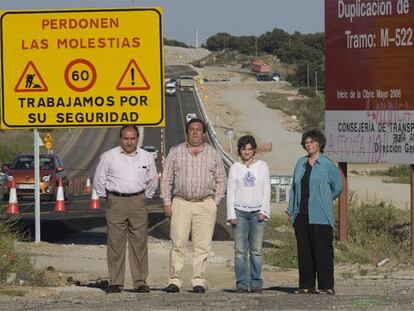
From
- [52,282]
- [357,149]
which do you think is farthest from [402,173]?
[52,282]

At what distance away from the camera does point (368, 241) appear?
1698 centimetres

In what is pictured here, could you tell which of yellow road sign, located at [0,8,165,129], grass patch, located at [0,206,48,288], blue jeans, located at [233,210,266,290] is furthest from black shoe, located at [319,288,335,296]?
yellow road sign, located at [0,8,165,129]

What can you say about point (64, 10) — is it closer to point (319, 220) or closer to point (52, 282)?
point (52, 282)

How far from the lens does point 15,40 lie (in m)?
17.4

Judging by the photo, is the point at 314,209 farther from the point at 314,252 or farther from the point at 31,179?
the point at 31,179

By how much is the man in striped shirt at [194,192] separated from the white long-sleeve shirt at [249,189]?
0.13m

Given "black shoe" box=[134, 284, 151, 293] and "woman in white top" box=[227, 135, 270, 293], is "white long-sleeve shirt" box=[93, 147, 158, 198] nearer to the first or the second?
"woman in white top" box=[227, 135, 270, 293]

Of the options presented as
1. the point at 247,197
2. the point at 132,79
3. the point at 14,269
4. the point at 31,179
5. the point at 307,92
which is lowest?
the point at 14,269

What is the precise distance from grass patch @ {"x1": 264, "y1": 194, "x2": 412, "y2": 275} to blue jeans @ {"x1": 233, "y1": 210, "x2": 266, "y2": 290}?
3276 millimetres

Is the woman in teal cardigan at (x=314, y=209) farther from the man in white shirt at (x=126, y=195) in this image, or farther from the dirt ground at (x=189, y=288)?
the man in white shirt at (x=126, y=195)

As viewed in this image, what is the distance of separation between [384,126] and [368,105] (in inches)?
17.2

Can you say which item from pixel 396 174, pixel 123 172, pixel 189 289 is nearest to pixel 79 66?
pixel 189 289

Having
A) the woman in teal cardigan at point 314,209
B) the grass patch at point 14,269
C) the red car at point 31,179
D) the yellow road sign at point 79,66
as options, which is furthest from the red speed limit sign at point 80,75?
the red car at point 31,179

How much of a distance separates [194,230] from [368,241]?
17.9 ft
